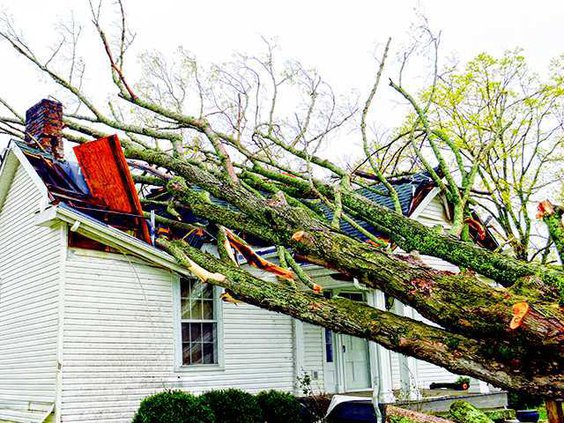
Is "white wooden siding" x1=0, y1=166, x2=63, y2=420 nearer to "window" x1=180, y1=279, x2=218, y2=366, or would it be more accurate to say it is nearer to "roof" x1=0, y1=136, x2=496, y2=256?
"roof" x1=0, y1=136, x2=496, y2=256

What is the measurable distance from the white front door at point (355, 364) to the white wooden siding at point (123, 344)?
2253mm

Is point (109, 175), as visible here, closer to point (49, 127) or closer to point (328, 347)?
point (49, 127)

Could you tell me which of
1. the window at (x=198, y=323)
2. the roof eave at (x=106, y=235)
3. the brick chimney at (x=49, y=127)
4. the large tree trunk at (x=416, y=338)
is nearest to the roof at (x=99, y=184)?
the roof eave at (x=106, y=235)

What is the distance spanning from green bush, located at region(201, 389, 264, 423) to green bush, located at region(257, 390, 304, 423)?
0.47m

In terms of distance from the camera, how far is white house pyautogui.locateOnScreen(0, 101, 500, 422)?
31.3ft

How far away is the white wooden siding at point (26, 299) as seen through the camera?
9766 millimetres

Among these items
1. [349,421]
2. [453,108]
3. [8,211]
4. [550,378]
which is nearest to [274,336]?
[349,421]

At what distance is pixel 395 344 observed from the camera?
529 centimetres

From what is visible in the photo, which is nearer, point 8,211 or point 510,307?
point 510,307

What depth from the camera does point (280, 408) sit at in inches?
416

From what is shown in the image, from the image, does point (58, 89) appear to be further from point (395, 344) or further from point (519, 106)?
point (519, 106)

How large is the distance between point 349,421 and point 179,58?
10805 millimetres

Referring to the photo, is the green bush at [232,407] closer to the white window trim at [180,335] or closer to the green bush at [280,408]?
the green bush at [280,408]

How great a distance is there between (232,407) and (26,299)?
13.7ft
